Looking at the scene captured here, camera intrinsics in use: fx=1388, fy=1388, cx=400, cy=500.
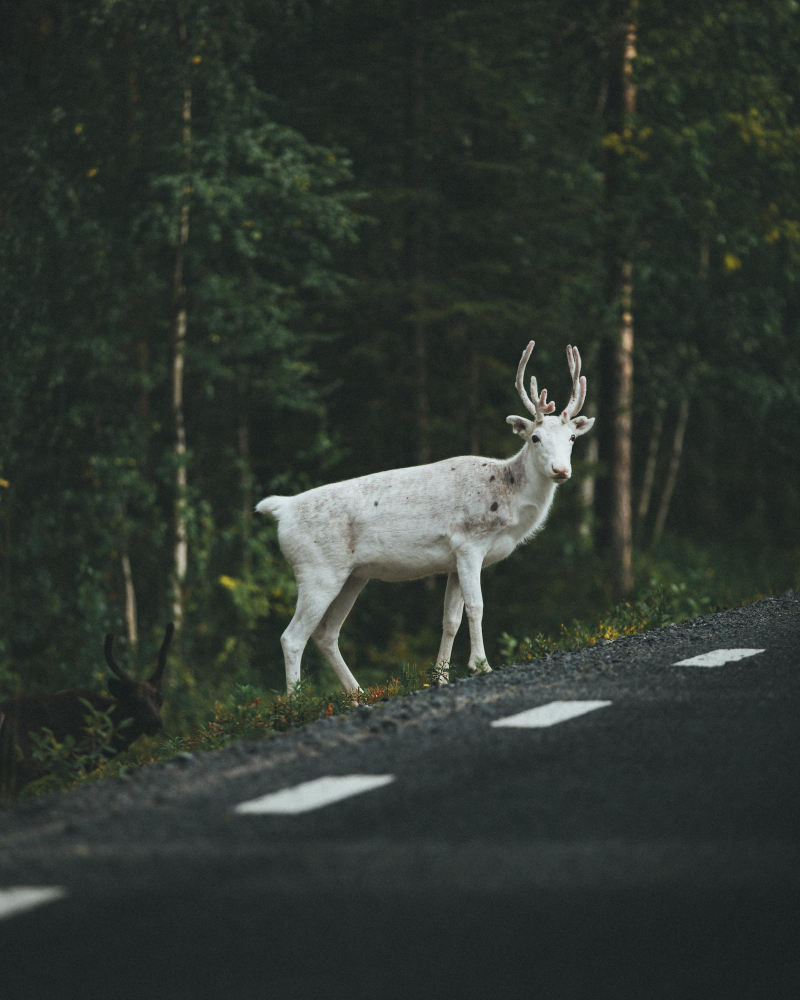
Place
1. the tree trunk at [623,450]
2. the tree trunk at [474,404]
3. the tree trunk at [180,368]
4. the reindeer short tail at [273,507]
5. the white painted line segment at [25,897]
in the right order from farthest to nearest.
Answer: the tree trunk at [474,404], the tree trunk at [623,450], the tree trunk at [180,368], the reindeer short tail at [273,507], the white painted line segment at [25,897]

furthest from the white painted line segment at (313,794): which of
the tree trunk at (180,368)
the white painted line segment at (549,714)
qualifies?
the tree trunk at (180,368)

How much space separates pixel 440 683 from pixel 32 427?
11.4 m

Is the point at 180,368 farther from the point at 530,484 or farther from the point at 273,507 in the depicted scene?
the point at 530,484

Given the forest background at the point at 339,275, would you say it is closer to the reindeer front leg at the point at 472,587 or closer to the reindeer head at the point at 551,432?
the reindeer head at the point at 551,432

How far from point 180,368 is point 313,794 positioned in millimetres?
15169

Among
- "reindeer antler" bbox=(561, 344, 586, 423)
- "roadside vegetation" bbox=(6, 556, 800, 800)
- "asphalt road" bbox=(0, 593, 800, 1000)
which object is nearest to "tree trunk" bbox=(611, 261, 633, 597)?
"roadside vegetation" bbox=(6, 556, 800, 800)

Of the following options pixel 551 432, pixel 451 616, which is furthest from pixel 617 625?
pixel 551 432

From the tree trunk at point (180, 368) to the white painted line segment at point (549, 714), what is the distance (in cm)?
1247

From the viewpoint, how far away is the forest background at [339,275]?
18219mm

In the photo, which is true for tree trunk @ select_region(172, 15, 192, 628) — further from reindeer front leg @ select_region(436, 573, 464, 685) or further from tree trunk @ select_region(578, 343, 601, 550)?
reindeer front leg @ select_region(436, 573, 464, 685)

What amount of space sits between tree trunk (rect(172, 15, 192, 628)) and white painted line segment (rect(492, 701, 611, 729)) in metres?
12.5

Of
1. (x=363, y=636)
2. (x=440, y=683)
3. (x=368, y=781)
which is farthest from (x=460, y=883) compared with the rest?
(x=363, y=636)

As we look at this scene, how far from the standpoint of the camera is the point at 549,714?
260 inches

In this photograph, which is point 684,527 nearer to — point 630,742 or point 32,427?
point 32,427
